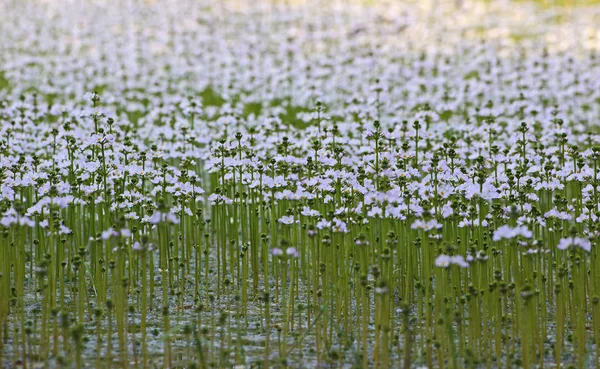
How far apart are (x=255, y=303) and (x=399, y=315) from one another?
1201mm

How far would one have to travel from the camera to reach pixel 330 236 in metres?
6.47

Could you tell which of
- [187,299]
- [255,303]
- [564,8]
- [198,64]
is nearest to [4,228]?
[187,299]

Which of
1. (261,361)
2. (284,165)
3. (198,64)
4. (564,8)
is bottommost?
(261,361)

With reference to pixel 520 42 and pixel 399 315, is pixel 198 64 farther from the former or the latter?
pixel 399 315

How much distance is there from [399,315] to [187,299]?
1762 millimetres

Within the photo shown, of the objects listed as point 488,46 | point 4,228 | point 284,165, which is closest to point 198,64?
point 488,46

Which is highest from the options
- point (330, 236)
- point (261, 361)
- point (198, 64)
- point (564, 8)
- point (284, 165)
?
point (564, 8)

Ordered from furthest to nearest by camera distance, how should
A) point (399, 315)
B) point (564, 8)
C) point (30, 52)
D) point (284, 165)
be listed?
point (564, 8) < point (30, 52) < point (284, 165) < point (399, 315)

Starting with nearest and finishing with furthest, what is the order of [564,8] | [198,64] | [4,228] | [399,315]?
[4,228], [399,315], [198,64], [564,8]

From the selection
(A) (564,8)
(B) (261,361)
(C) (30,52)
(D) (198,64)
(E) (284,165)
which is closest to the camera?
(B) (261,361)

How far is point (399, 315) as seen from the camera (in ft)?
22.2

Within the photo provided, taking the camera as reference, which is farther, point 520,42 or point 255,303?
point 520,42

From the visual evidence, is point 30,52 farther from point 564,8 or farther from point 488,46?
point 564,8

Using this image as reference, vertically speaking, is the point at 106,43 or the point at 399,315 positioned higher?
the point at 106,43
